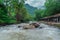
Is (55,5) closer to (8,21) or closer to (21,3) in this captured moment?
(21,3)

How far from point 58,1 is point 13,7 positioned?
62.2ft

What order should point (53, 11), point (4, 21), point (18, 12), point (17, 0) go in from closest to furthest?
point (4, 21) < point (53, 11) < point (17, 0) < point (18, 12)

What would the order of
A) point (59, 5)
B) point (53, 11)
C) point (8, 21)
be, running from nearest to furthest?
point (8, 21), point (59, 5), point (53, 11)

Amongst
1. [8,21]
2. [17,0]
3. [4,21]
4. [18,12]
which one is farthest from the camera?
[18,12]

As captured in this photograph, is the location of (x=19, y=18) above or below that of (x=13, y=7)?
below

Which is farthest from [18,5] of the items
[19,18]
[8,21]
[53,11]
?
[8,21]

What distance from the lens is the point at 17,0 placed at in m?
66.6

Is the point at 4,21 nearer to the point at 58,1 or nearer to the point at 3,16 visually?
the point at 3,16

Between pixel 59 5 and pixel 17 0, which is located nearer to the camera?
pixel 59 5

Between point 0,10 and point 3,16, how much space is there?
2.33 metres

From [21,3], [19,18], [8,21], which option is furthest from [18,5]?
[8,21]

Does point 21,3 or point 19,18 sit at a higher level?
point 21,3

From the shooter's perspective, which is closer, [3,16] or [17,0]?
[3,16]

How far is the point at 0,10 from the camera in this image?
46.0 metres
